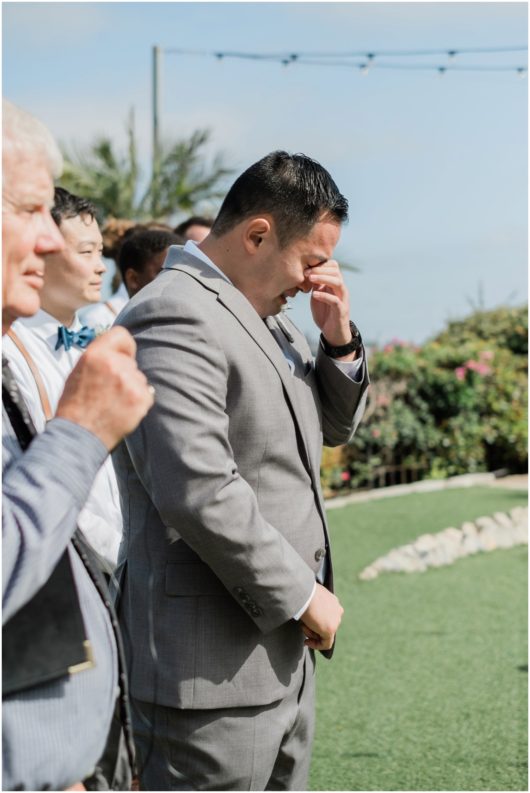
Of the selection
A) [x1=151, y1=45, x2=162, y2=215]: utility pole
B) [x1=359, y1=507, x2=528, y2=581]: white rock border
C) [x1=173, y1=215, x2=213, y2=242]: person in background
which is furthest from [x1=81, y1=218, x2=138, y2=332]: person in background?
[x1=151, y1=45, x2=162, y2=215]: utility pole

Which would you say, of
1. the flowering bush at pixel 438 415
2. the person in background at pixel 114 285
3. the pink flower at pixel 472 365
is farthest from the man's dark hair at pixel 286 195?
the pink flower at pixel 472 365

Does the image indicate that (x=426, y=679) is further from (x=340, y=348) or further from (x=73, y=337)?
(x=340, y=348)

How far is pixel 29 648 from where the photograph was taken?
69.9 inches

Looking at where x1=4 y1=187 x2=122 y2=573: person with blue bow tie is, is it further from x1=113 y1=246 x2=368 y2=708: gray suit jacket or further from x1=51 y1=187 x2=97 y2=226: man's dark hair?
x1=113 y1=246 x2=368 y2=708: gray suit jacket

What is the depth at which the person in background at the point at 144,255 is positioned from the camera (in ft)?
17.1

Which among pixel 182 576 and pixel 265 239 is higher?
pixel 265 239

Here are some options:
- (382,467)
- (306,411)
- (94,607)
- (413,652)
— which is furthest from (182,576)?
(382,467)

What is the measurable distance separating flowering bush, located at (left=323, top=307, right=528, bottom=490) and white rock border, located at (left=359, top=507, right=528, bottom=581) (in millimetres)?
3568

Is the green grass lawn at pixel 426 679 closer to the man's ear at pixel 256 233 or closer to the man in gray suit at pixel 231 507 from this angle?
the man in gray suit at pixel 231 507

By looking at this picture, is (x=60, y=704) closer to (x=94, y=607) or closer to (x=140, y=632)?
(x=94, y=607)

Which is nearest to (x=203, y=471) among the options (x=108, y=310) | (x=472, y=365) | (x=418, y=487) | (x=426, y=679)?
(x=108, y=310)

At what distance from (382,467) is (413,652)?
779cm

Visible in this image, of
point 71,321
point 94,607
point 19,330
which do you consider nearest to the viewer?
point 94,607

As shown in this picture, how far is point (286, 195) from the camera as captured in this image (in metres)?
2.85
